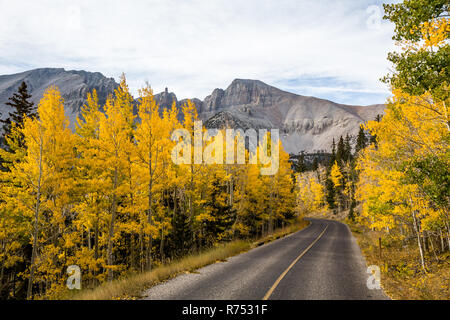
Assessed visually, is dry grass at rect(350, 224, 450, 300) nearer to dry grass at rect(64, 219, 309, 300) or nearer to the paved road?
the paved road

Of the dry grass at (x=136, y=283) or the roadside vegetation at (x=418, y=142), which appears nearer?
the roadside vegetation at (x=418, y=142)

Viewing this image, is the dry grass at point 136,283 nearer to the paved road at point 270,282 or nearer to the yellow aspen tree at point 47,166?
the paved road at point 270,282

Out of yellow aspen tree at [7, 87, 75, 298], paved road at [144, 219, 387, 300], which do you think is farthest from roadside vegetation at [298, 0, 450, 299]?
yellow aspen tree at [7, 87, 75, 298]

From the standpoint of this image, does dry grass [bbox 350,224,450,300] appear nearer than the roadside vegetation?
No

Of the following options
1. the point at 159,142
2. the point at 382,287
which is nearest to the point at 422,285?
the point at 382,287

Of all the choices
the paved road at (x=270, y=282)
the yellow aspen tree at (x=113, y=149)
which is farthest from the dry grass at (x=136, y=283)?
the yellow aspen tree at (x=113, y=149)

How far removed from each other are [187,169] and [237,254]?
7.47 meters

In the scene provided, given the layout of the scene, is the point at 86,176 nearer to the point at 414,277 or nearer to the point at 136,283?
the point at 136,283

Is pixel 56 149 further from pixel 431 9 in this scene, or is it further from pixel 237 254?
pixel 431 9

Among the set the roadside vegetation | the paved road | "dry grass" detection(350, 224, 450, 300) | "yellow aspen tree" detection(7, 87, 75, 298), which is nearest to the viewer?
the roadside vegetation

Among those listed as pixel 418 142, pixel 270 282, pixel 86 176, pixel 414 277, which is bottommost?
pixel 414 277

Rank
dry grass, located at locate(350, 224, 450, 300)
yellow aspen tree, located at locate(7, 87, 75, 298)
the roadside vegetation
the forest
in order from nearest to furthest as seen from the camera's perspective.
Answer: the roadside vegetation < dry grass, located at locate(350, 224, 450, 300) < yellow aspen tree, located at locate(7, 87, 75, 298) < the forest

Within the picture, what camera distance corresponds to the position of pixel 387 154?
38.7ft

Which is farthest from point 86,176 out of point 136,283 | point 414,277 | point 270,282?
point 414,277
